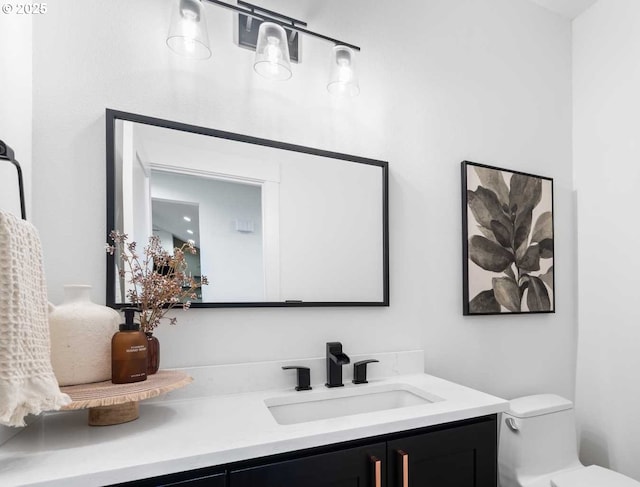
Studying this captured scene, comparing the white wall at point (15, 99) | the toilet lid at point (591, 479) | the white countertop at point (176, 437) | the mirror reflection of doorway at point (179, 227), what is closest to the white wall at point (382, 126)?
the white wall at point (15, 99)

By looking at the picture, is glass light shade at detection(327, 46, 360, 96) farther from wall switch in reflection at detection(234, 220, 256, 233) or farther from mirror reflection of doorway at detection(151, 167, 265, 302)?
wall switch in reflection at detection(234, 220, 256, 233)

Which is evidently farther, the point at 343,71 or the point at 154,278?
the point at 343,71

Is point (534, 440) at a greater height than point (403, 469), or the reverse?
point (403, 469)

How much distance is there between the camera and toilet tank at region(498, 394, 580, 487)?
5.41 ft

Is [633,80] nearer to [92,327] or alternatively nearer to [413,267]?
[413,267]

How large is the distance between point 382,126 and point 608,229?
55.0 inches

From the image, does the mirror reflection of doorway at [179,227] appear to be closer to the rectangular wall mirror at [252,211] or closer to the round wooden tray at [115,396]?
the rectangular wall mirror at [252,211]

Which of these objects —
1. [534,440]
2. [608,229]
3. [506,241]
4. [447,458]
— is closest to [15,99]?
[447,458]

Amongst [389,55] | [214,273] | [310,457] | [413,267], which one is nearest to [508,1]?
[389,55]

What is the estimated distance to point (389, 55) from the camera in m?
1.76

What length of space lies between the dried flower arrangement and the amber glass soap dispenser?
0.08 metres

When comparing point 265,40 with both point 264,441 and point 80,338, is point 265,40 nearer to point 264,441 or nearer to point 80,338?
point 80,338

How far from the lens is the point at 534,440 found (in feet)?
5.52

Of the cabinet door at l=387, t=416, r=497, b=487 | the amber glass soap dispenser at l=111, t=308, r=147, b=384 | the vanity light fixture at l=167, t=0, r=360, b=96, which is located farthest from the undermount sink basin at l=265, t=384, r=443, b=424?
the vanity light fixture at l=167, t=0, r=360, b=96
